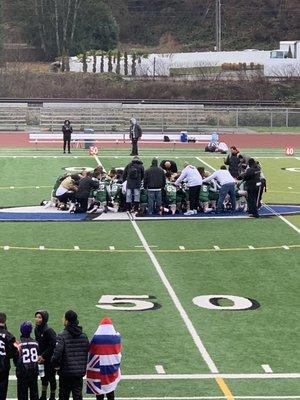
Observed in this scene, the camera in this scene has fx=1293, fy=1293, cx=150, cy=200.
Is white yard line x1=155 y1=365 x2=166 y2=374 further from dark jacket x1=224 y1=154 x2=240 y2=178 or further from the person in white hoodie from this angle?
dark jacket x1=224 y1=154 x2=240 y2=178

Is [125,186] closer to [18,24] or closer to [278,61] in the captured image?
[278,61]

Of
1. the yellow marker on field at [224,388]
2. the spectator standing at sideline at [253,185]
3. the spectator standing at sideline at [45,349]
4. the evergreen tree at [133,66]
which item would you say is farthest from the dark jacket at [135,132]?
the evergreen tree at [133,66]

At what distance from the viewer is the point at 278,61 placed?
306 feet

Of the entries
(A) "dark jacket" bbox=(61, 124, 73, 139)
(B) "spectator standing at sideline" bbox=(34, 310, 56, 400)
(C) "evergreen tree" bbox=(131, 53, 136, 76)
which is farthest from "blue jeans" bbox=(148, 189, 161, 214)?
(C) "evergreen tree" bbox=(131, 53, 136, 76)

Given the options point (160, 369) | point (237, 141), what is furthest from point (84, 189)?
point (237, 141)

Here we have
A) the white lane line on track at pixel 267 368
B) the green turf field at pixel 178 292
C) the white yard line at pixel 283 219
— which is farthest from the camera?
the white yard line at pixel 283 219

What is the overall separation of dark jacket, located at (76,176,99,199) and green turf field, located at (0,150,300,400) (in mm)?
1476

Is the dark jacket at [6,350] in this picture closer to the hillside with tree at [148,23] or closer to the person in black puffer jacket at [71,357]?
the person in black puffer jacket at [71,357]

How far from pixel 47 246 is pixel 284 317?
7.85 m

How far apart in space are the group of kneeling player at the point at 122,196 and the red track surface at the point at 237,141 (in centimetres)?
2262

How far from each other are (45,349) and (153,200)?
54.3ft

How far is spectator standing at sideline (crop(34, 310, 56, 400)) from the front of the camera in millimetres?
15070

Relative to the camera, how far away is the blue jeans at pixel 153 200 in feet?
103

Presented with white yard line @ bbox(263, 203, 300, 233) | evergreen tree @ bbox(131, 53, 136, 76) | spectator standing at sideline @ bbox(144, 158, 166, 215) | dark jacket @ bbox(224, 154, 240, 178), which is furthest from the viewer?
evergreen tree @ bbox(131, 53, 136, 76)
